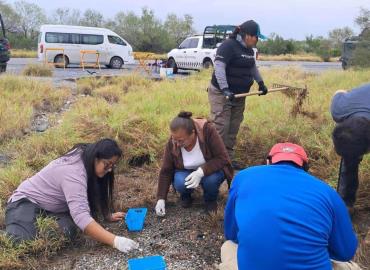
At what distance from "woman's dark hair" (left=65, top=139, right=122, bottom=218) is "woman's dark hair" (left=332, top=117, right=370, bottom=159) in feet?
4.57

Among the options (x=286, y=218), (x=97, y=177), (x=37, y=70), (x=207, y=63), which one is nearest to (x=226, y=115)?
(x=97, y=177)

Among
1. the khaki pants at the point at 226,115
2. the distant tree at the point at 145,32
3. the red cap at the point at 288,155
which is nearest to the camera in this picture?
the red cap at the point at 288,155

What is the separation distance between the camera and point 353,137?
2768mm

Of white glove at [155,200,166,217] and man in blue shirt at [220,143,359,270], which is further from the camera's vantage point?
white glove at [155,200,166,217]

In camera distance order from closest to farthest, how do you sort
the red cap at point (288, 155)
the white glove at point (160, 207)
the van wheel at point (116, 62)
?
the red cap at point (288, 155) → the white glove at point (160, 207) → the van wheel at point (116, 62)

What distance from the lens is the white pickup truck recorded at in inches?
566

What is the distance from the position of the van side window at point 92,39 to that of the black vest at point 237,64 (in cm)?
1388

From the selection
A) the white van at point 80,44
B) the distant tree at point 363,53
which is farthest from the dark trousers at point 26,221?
the white van at point 80,44

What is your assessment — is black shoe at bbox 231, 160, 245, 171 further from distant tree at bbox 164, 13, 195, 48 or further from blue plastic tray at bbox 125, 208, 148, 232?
distant tree at bbox 164, 13, 195, 48

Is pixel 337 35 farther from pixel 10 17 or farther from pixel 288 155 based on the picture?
pixel 288 155

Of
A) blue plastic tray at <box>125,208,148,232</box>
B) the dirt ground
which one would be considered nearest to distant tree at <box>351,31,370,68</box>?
the dirt ground

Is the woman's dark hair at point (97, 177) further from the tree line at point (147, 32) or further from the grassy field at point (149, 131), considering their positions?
the tree line at point (147, 32)

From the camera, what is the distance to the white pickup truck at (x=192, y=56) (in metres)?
14.4

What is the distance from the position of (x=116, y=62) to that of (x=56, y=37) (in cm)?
240
